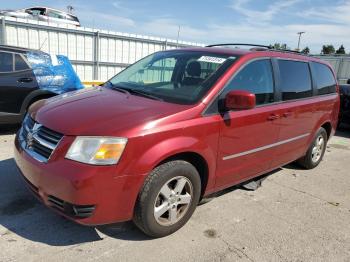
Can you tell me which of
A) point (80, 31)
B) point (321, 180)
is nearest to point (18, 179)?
point (321, 180)

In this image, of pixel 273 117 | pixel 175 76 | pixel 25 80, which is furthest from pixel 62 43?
pixel 273 117

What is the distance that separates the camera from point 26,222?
3469 mm

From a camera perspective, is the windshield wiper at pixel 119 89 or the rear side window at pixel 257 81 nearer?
the rear side window at pixel 257 81

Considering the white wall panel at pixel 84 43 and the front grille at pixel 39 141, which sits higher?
the white wall panel at pixel 84 43

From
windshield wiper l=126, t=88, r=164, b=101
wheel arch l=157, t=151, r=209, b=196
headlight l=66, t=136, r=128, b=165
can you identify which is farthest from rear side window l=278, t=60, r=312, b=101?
headlight l=66, t=136, r=128, b=165

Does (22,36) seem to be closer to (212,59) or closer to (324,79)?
(212,59)

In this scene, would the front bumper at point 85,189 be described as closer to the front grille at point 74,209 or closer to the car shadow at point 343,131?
the front grille at point 74,209

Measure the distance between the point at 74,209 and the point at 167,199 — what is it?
0.85m

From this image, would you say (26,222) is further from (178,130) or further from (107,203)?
(178,130)

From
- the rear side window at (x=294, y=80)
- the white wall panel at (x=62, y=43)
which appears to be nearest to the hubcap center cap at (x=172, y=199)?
the rear side window at (x=294, y=80)

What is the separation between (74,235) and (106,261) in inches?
20.3

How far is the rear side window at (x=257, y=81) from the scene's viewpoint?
379cm

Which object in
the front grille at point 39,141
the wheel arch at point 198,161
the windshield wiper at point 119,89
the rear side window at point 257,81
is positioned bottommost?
the wheel arch at point 198,161

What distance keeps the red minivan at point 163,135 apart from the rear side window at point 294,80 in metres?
0.02
